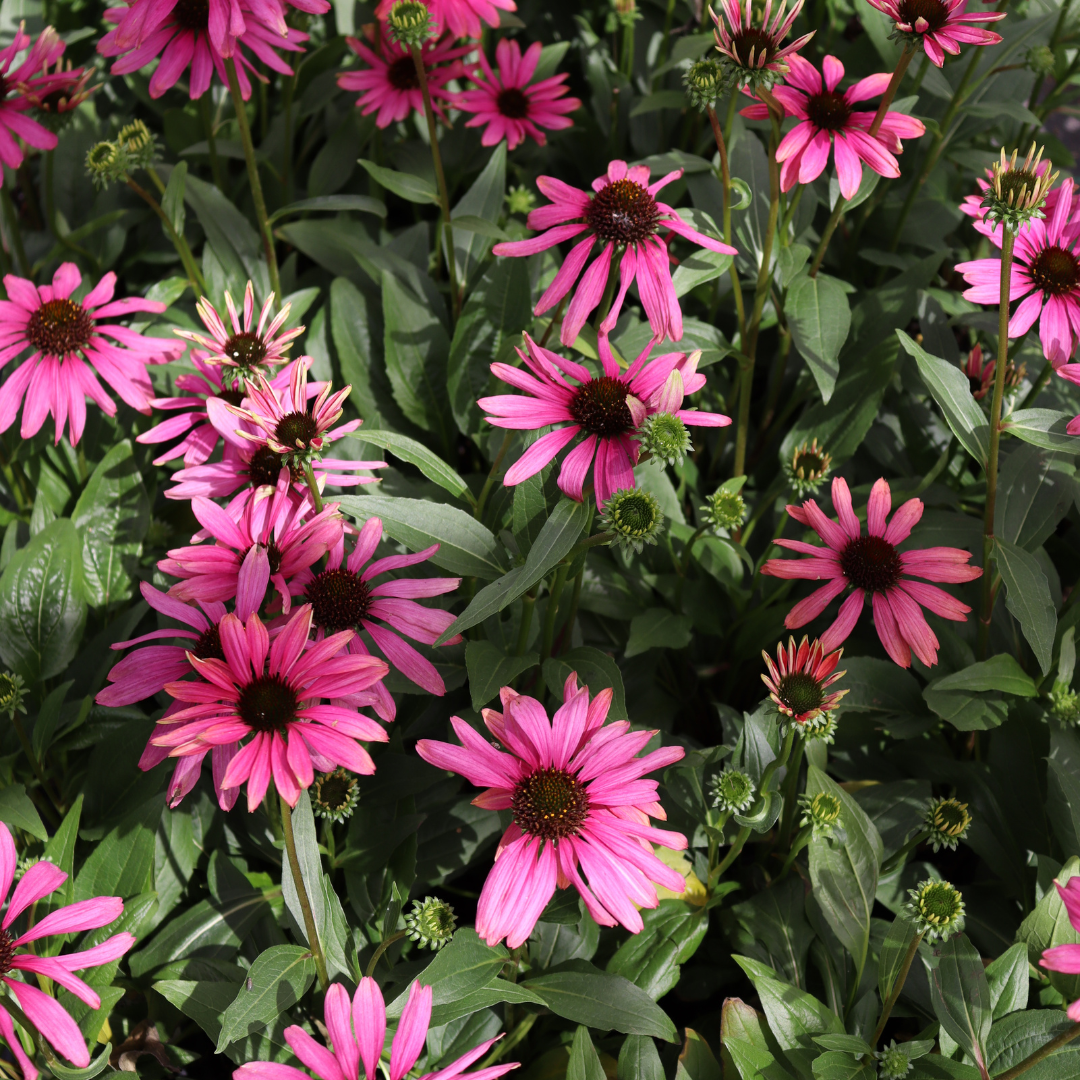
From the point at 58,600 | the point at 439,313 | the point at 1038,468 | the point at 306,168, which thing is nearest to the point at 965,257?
the point at 1038,468

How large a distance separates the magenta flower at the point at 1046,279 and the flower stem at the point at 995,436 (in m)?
0.04

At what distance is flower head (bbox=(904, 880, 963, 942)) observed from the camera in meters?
1.11

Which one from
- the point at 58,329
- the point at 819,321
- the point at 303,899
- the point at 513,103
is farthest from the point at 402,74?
the point at 303,899

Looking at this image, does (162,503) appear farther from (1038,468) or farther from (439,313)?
(1038,468)

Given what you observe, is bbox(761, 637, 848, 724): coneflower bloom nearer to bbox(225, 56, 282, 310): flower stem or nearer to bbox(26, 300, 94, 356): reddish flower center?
bbox(225, 56, 282, 310): flower stem

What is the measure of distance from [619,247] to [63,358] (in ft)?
3.07

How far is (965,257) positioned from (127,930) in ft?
6.64

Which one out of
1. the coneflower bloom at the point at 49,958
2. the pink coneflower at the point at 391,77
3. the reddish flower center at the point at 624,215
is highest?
the pink coneflower at the point at 391,77

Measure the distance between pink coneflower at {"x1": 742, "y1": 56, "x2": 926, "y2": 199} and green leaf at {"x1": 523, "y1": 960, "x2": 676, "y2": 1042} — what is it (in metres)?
1.11

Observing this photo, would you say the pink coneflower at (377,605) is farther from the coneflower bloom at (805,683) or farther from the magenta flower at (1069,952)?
the magenta flower at (1069,952)

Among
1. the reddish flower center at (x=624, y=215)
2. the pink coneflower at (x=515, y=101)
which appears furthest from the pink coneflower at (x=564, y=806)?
the pink coneflower at (x=515, y=101)

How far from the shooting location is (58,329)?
1.58 m

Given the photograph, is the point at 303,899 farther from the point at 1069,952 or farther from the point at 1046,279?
the point at 1046,279

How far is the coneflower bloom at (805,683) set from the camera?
1142 millimetres
